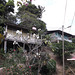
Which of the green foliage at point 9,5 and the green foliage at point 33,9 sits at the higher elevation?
the green foliage at point 33,9

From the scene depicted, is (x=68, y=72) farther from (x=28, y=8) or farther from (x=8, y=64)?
(x=28, y=8)

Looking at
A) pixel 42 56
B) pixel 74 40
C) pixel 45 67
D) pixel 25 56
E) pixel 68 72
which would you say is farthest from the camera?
pixel 74 40

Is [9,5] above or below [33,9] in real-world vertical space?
below

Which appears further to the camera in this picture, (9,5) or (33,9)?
(33,9)

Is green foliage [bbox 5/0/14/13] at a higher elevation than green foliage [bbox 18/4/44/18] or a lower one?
lower

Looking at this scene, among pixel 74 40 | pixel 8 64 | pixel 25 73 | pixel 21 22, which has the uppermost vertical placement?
pixel 21 22

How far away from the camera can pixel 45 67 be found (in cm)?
1009

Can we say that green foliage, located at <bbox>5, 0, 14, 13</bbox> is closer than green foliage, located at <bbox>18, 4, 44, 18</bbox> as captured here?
Yes

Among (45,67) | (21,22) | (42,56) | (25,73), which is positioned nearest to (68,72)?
(45,67)

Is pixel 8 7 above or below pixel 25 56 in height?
above

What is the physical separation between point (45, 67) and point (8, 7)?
919 cm

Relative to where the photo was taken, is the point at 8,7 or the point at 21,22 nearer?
the point at 8,7

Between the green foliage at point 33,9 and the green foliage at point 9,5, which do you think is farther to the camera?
the green foliage at point 33,9

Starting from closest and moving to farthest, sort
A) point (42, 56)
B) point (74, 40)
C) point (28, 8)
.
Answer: point (42, 56) < point (28, 8) < point (74, 40)
